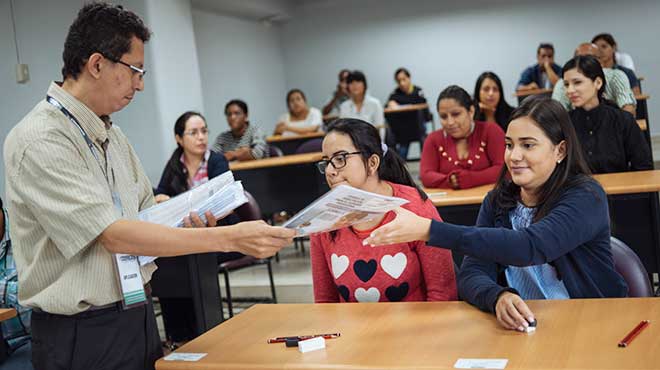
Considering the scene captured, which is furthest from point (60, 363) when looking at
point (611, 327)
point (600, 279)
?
point (600, 279)

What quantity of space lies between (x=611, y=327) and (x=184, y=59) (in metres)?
6.22

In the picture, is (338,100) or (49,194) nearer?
(49,194)

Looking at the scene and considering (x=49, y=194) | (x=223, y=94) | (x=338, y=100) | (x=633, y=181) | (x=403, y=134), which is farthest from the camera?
(x=338, y=100)

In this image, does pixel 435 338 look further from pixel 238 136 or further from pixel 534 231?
pixel 238 136

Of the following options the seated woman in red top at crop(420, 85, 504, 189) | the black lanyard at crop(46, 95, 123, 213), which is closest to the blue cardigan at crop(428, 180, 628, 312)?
the black lanyard at crop(46, 95, 123, 213)

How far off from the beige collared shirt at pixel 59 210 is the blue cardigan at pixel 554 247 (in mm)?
814

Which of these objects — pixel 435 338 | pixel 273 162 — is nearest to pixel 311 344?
pixel 435 338

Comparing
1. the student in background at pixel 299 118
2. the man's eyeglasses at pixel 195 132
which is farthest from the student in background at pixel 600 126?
the student in background at pixel 299 118

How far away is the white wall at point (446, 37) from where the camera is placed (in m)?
11.9

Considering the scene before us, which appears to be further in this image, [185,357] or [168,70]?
[168,70]

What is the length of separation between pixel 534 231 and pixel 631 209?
75.2 inches

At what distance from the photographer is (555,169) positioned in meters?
2.19

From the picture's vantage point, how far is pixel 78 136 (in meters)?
1.78

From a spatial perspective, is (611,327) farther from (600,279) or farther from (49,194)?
(49,194)
